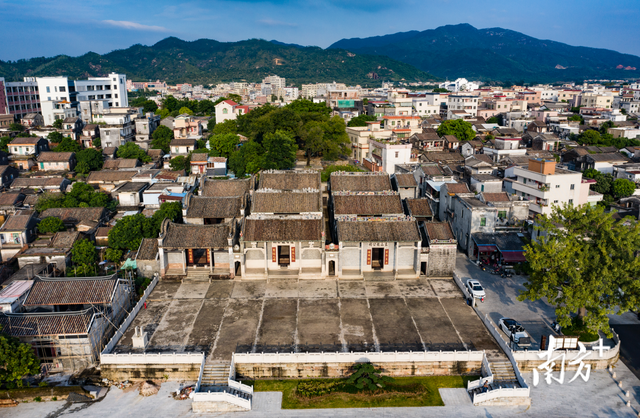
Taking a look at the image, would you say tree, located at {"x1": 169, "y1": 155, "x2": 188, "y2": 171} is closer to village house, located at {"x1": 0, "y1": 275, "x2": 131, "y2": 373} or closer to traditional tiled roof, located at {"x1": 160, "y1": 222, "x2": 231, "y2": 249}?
traditional tiled roof, located at {"x1": 160, "y1": 222, "x2": 231, "y2": 249}

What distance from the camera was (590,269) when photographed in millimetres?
27438

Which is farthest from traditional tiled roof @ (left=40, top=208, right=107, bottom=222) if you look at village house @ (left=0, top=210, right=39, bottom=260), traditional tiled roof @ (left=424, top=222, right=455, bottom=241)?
traditional tiled roof @ (left=424, top=222, right=455, bottom=241)

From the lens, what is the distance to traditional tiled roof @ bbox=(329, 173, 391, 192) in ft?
151

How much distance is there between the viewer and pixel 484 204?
4147cm

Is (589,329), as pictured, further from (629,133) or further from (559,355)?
(629,133)

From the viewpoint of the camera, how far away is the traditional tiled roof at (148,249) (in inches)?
1421

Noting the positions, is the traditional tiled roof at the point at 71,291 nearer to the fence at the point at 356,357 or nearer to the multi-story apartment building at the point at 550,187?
the fence at the point at 356,357

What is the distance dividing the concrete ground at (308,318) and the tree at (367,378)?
1.80 metres

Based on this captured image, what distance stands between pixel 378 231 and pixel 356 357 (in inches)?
489

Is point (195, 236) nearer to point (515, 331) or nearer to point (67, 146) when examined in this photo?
point (515, 331)

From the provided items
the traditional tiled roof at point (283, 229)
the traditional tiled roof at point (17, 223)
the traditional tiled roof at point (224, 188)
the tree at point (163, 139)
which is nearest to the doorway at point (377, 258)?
the traditional tiled roof at point (283, 229)

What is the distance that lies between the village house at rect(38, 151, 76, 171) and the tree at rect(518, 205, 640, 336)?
64.9 m

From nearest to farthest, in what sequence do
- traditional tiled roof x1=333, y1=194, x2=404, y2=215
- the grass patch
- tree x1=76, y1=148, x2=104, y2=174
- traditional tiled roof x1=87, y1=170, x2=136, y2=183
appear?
the grass patch, traditional tiled roof x1=333, y1=194, x2=404, y2=215, traditional tiled roof x1=87, y1=170, x2=136, y2=183, tree x1=76, y1=148, x2=104, y2=174

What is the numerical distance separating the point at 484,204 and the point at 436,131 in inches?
2037
